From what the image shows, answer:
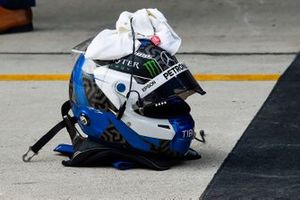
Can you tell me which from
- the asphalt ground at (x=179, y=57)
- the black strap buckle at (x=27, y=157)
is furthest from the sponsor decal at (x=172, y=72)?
the black strap buckle at (x=27, y=157)

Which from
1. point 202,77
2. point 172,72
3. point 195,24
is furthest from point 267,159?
point 195,24

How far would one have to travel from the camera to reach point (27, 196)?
5125 millimetres

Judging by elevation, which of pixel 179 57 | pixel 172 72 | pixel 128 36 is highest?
pixel 128 36

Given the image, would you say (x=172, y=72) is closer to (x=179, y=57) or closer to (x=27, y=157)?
(x=27, y=157)

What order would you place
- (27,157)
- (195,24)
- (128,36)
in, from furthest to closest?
(195,24) < (27,157) < (128,36)

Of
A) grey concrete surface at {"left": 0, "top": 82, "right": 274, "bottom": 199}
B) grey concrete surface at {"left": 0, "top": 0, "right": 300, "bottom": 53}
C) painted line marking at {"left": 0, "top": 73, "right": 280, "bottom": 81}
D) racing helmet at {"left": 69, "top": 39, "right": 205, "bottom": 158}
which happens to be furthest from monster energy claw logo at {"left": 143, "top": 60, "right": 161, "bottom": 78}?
grey concrete surface at {"left": 0, "top": 0, "right": 300, "bottom": 53}

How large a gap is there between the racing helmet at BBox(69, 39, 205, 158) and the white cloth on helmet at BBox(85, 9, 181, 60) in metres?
0.05

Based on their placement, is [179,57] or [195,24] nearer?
[179,57]

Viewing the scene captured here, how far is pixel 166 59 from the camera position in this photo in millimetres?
5434

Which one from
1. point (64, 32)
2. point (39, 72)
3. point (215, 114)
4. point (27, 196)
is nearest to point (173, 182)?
point (27, 196)

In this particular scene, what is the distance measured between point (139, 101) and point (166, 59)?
287 millimetres

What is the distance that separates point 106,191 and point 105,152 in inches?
15.4

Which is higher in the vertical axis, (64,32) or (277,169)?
(277,169)

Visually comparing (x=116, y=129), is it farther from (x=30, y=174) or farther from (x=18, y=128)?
(x=18, y=128)
